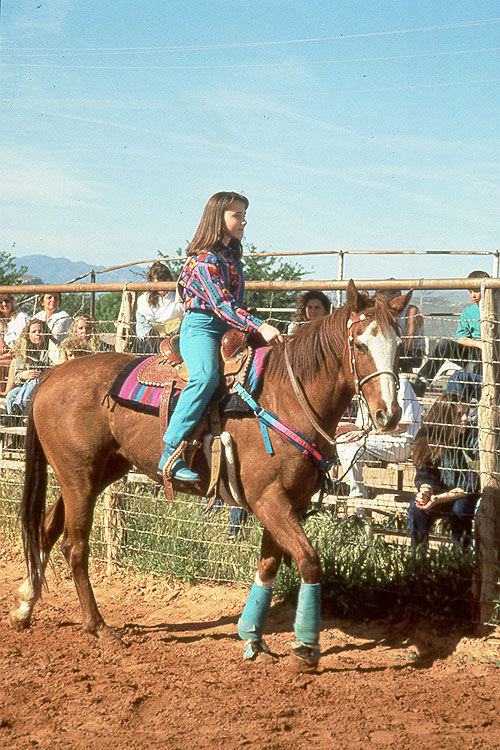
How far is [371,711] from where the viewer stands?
4.18 m

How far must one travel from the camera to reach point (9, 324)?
8820mm

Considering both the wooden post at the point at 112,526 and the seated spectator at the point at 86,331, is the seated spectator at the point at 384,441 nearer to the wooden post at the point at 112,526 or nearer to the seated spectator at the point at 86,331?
the wooden post at the point at 112,526

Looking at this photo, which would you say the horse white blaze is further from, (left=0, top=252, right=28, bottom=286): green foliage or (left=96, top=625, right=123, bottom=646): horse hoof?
(left=0, top=252, right=28, bottom=286): green foliage

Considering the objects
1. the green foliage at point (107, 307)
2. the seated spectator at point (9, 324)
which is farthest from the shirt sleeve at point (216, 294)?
the green foliage at point (107, 307)

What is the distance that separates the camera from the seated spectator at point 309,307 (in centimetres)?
654

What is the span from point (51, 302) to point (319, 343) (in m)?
4.40

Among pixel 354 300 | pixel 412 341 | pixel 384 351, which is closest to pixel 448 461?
pixel 412 341

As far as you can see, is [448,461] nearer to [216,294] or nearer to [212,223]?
[216,294]

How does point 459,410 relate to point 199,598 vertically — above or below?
above

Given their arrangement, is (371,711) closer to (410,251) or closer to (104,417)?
(104,417)

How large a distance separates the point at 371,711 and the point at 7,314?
629 cm

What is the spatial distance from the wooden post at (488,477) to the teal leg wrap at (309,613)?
4.07 feet

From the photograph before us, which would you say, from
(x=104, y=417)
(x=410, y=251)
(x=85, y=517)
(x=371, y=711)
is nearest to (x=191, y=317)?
(x=104, y=417)

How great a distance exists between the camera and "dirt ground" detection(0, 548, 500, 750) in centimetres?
389
